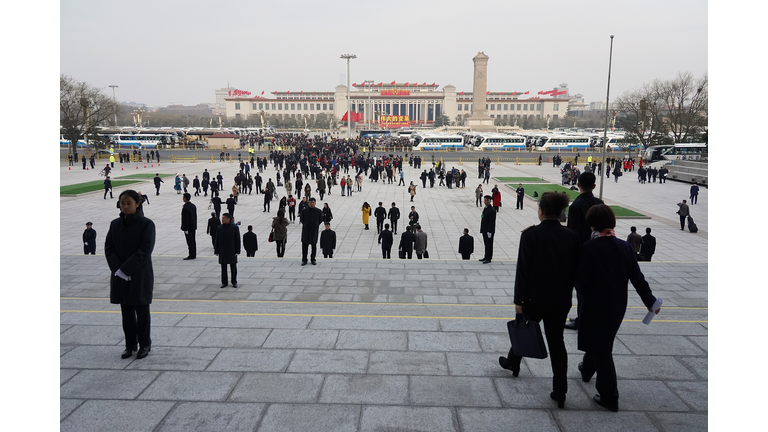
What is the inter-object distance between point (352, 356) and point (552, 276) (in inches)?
79.1

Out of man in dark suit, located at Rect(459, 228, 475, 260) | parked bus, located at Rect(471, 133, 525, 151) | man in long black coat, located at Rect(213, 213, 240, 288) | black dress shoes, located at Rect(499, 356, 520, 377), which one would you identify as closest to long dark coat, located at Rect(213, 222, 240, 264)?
man in long black coat, located at Rect(213, 213, 240, 288)

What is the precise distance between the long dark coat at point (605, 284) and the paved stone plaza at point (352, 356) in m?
0.58

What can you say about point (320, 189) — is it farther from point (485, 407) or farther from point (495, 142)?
point (495, 142)

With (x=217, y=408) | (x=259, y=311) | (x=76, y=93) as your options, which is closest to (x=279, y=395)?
(x=217, y=408)

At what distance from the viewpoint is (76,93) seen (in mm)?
51625

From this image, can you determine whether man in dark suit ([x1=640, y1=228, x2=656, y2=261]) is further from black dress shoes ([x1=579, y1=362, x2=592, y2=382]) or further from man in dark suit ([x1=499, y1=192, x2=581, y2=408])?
man in dark suit ([x1=499, y1=192, x2=581, y2=408])

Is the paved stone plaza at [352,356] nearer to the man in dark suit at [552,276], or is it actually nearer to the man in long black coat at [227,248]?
the man in long black coat at [227,248]

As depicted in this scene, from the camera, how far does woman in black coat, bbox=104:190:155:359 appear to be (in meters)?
4.45

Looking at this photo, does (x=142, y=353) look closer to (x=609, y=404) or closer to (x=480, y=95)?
(x=609, y=404)

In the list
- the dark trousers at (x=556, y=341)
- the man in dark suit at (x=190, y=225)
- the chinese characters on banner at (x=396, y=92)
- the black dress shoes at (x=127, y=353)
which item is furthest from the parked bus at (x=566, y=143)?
the chinese characters on banner at (x=396, y=92)

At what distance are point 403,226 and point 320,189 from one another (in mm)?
6679

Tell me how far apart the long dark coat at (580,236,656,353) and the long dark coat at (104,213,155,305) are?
3.79 m

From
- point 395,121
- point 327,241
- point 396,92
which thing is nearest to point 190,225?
point 327,241

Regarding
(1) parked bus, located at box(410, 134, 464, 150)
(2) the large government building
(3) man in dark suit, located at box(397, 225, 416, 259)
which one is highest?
(2) the large government building
